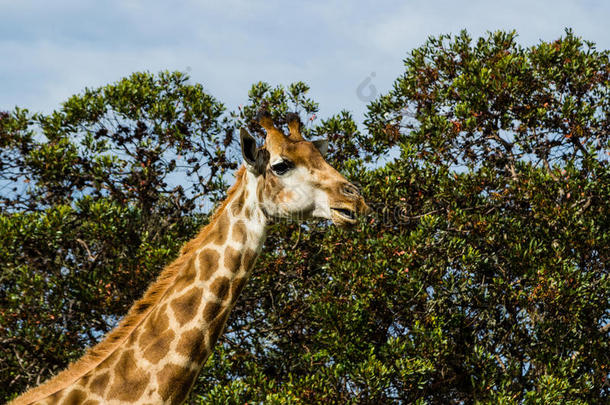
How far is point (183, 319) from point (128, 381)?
2.23 feet

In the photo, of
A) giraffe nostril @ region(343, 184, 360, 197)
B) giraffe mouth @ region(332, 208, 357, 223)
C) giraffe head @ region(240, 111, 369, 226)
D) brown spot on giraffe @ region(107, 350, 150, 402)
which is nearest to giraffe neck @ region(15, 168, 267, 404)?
brown spot on giraffe @ region(107, 350, 150, 402)

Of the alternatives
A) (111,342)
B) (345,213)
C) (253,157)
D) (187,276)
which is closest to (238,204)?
(253,157)

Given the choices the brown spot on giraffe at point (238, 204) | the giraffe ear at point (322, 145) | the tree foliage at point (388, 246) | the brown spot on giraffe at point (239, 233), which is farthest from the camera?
the tree foliage at point (388, 246)

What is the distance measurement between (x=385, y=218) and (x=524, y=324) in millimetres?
2996

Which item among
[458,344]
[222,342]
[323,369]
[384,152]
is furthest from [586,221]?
[222,342]

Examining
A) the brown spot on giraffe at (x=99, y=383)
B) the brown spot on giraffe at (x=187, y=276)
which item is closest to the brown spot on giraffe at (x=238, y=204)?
the brown spot on giraffe at (x=187, y=276)

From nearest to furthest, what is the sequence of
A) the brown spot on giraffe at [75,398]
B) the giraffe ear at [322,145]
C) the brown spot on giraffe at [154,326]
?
the brown spot on giraffe at [75,398], the brown spot on giraffe at [154,326], the giraffe ear at [322,145]

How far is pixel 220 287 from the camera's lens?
20.1 feet

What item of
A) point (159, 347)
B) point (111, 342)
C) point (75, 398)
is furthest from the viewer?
point (111, 342)

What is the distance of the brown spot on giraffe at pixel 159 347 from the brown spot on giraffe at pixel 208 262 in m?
0.60

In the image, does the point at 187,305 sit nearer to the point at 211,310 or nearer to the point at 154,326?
the point at 211,310

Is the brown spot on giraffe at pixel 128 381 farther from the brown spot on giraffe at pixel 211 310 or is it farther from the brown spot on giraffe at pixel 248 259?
the brown spot on giraffe at pixel 248 259

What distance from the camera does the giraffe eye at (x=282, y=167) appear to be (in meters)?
6.54

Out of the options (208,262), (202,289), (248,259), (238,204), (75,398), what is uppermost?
(238,204)
